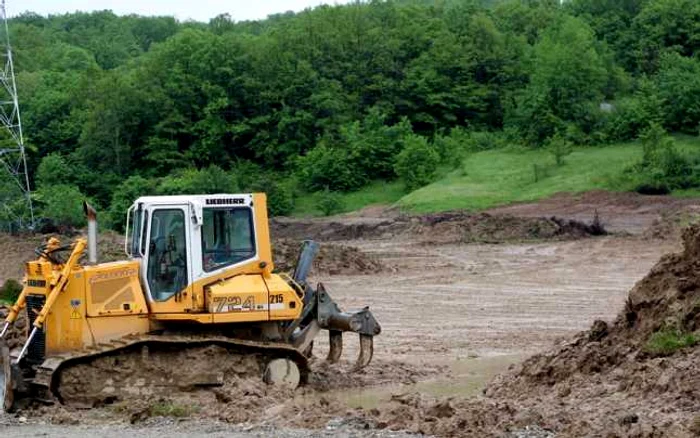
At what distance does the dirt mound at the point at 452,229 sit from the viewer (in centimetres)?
4062

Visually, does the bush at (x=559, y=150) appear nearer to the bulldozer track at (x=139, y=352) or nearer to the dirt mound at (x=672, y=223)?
the dirt mound at (x=672, y=223)

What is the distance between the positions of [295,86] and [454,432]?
6080 cm

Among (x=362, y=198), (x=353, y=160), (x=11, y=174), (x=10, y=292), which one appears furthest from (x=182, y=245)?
(x=353, y=160)

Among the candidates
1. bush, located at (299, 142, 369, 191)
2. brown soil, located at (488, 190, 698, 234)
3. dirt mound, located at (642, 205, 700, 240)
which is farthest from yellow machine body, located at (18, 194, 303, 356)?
bush, located at (299, 142, 369, 191)

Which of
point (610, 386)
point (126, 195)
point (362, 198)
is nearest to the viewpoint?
point (610, 386)

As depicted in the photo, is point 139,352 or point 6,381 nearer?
point 6,381

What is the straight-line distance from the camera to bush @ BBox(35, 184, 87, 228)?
49.3 m

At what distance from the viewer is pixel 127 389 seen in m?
14.1

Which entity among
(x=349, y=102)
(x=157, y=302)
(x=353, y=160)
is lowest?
(x=353, y=160)

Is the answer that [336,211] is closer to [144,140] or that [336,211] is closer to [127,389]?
[144,140]

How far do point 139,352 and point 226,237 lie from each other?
1700 millimetres

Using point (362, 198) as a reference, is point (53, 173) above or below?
above

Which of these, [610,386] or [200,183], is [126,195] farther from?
[610,386]

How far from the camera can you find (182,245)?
46.9ft
